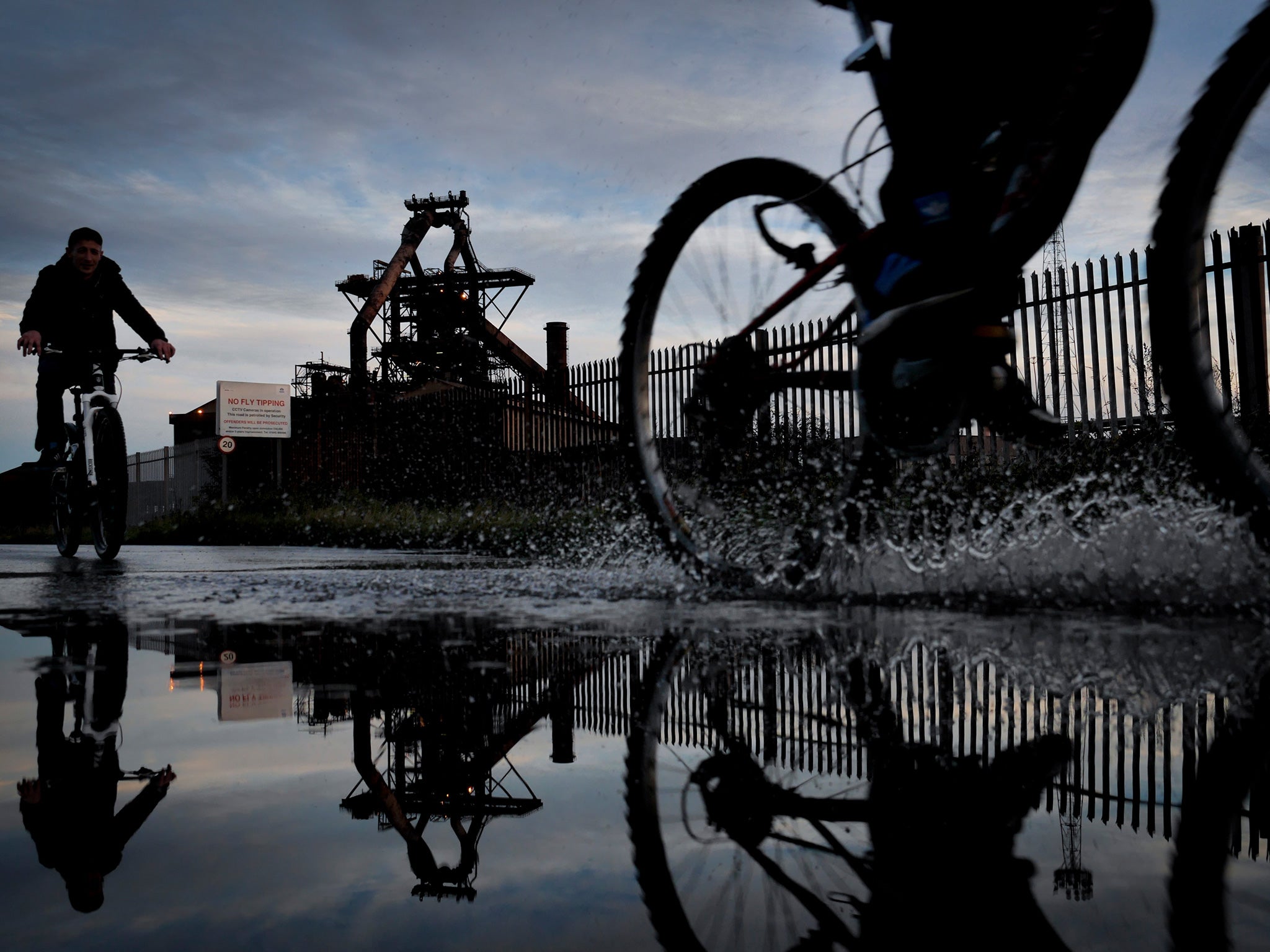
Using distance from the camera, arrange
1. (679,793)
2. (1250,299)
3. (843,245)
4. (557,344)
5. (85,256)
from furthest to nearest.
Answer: (557,344), (1250,299), (85,256), (843,245), (679,793)

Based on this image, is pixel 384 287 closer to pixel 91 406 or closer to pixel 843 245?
pixel 91 406

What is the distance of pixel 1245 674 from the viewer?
7.18 feet

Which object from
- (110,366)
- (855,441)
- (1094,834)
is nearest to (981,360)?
(855,441)

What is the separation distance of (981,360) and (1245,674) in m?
1.14

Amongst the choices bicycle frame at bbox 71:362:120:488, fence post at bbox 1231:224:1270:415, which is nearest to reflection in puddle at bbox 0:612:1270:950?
bicycle frame at bbox 71:362:120:488

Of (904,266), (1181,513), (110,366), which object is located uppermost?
(110,366)

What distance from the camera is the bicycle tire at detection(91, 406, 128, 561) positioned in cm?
791

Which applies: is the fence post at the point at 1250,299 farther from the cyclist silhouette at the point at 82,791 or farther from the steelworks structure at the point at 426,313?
the steelworks structure at the point at 426,313

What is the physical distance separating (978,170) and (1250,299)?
7.56 m

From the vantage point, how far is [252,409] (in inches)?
956

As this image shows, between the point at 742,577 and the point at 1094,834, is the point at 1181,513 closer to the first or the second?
the point at 742,577

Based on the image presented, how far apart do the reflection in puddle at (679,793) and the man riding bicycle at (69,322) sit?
616cm

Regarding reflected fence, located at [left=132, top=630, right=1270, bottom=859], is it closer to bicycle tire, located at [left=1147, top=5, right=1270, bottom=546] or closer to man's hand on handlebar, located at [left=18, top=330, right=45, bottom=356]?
bicycle tire, located at [left=1147, top=5, right=1270, bottom=546]

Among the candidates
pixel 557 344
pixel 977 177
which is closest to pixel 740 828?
pixel 977 177
